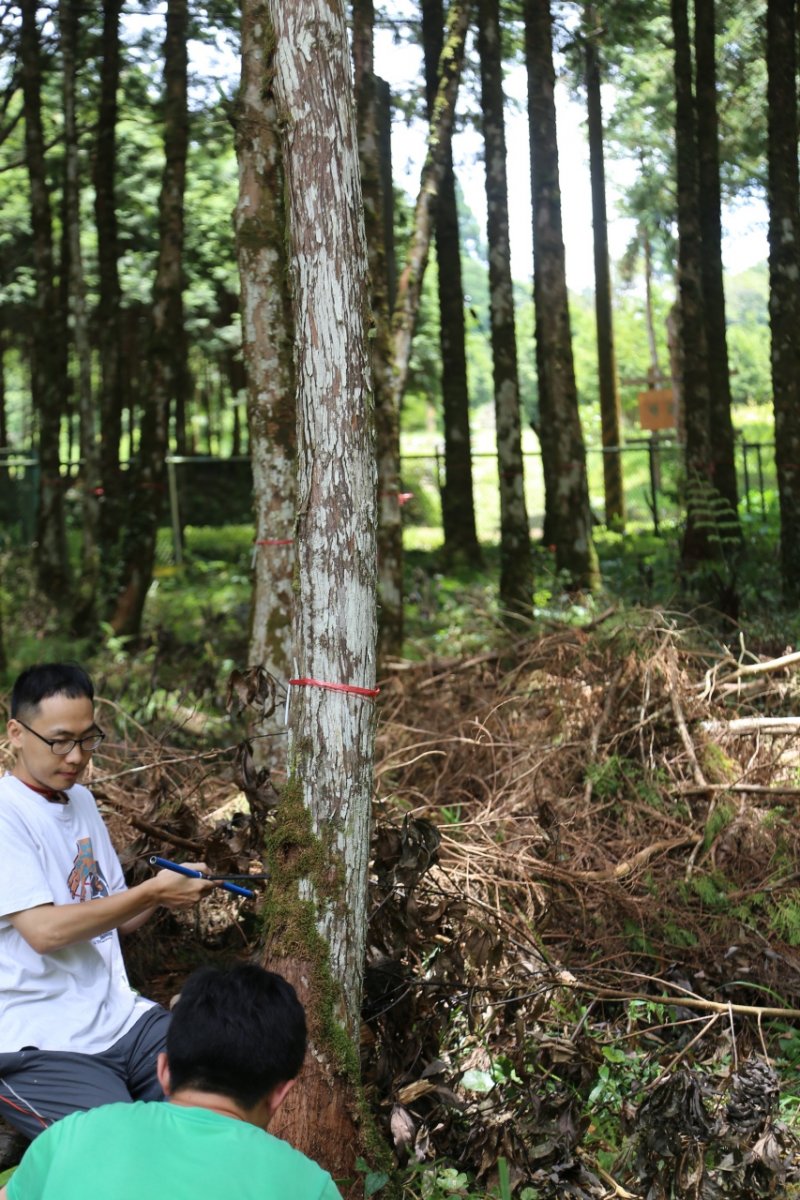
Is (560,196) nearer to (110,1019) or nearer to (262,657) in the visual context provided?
(262,657)

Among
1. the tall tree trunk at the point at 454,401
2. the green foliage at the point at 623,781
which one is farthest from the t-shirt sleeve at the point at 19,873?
the tall tree trunk at the point at 454,401

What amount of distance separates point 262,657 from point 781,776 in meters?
2.96

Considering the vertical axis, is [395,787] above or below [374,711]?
below

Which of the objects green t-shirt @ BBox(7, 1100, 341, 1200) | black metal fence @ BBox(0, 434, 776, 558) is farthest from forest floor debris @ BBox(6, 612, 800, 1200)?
black metal fence @ BBox(0, 434, 776, 558)

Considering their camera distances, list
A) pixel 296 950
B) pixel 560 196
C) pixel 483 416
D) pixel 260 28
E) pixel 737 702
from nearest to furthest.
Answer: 1. pixel 296 950
2. pixel 260 28
3. pixel 737 702
4. pixel 560 196
5. pixel 483 416

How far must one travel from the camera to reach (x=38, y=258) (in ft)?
50.5

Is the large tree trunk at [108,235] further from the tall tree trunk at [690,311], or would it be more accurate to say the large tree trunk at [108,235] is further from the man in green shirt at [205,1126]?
the man in green shirt at [205,1126]

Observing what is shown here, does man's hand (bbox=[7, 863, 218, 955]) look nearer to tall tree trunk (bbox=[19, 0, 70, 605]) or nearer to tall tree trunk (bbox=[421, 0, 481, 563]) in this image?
tall tree trunk (bbox=[19, 0, 70, 605])

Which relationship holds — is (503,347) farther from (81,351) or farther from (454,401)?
(454,401)

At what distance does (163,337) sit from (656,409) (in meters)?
10.8

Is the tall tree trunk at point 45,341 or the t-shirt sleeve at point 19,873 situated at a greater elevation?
the tall tree trunk at point 45,341

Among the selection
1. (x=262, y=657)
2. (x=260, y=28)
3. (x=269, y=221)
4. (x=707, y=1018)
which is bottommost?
(x=707, y=1018)

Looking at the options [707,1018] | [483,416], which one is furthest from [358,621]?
[483,416]

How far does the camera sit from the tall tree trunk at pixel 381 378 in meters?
8.99
